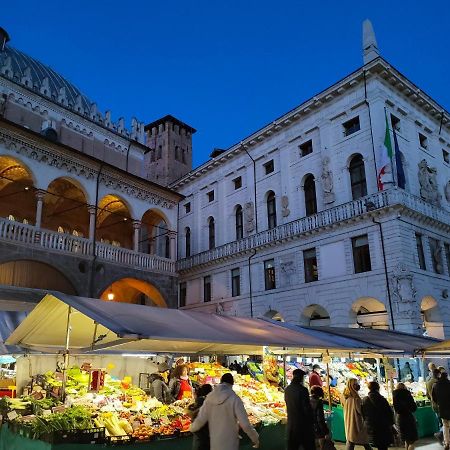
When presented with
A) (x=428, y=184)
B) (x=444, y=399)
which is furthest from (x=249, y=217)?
(x=444, y=399)

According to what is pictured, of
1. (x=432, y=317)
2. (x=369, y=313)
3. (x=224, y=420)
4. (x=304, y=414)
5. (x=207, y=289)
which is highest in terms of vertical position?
(x=207, y=289)

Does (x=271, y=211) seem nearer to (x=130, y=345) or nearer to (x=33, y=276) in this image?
(x=33, y=276)

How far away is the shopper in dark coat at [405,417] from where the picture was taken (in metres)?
8.09

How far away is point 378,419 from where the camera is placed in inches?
289

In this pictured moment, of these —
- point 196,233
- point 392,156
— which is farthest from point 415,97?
point 196,233

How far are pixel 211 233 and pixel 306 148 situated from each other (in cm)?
947

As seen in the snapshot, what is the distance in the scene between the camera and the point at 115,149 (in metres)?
26.2

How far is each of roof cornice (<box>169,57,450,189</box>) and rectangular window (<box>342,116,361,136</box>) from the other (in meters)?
1.59

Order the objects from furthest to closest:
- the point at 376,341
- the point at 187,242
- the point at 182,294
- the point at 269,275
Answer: the point at 187,242
the point at 182,294
the point at 269,275
the point at 376,341

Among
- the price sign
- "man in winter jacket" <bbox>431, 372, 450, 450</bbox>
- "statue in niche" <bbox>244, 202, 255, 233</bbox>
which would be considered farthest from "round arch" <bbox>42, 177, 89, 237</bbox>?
"man in winter jacket" <bbox>431, 372, 450, 450</bbox>

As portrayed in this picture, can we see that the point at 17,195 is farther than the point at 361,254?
Yes

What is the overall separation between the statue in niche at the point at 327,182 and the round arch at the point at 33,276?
1319cm

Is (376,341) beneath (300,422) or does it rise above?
above

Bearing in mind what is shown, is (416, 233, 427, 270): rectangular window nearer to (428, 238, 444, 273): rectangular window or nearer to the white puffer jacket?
(428, 238, 444, 273): rectangular window
